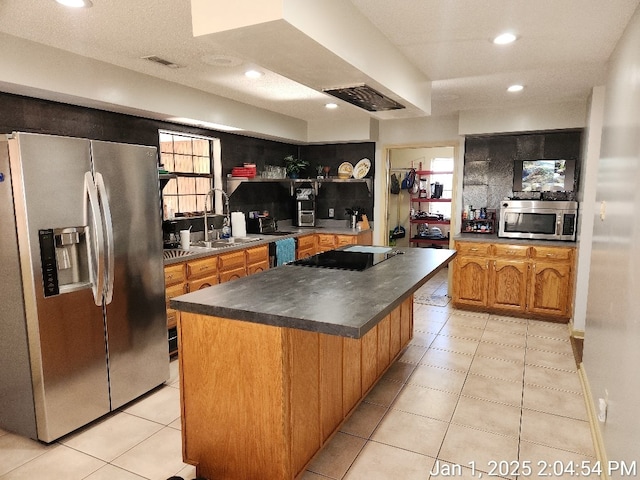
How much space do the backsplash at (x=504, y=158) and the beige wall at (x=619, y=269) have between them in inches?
80.1

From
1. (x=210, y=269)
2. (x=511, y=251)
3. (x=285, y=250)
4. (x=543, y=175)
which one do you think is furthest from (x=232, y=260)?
(x=543, y=175)

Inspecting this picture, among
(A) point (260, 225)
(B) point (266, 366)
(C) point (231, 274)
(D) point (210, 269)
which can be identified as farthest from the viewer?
(A) point (260, 225)

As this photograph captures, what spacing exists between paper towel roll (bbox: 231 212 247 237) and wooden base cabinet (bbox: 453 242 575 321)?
251cm

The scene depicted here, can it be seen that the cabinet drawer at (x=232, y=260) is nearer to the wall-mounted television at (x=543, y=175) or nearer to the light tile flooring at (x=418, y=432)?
the light tile flooring at (x=418, y=432)

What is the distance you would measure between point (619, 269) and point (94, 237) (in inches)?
112

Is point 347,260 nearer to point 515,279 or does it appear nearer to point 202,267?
point 202,267

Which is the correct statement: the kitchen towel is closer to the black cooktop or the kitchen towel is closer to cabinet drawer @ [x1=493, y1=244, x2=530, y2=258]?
the black cooktop

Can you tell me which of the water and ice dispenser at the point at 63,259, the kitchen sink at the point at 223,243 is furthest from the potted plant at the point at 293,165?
the water and ice dispenser at the point at 63,259

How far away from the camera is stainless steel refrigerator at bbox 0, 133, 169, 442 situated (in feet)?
7.25

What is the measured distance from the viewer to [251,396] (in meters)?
1.85

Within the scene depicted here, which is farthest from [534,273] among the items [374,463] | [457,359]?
[374,463]

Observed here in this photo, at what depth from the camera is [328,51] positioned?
1846 mm

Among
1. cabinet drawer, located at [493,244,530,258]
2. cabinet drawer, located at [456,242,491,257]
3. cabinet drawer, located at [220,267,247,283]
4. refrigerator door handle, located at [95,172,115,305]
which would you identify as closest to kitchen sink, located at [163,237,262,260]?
cabinet drawer, located at [220,267,247,283]

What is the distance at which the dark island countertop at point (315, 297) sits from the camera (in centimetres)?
167
